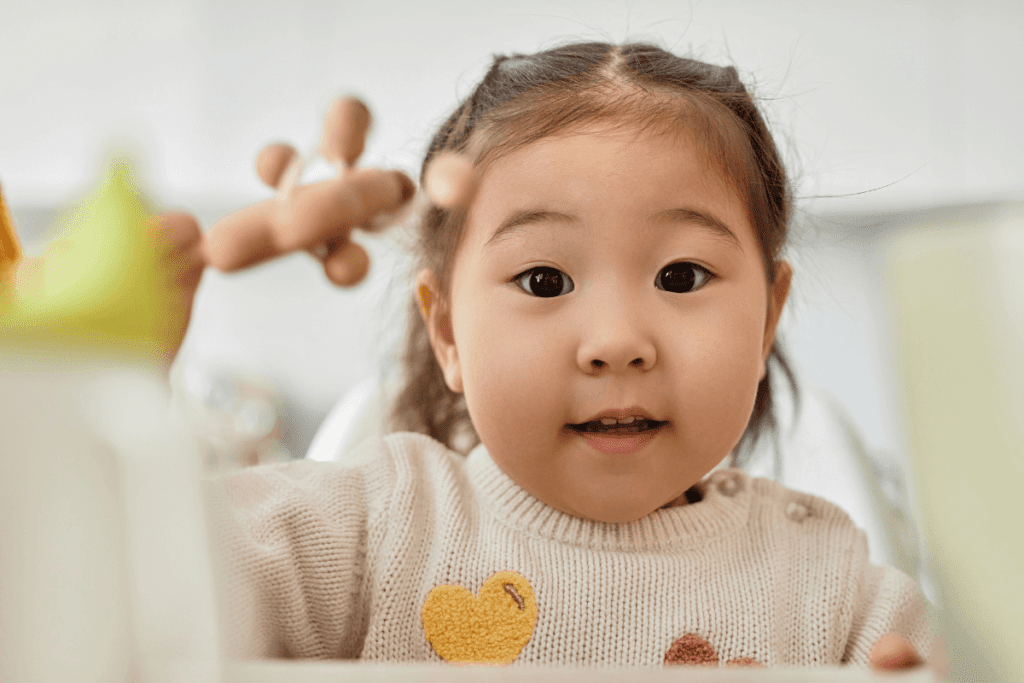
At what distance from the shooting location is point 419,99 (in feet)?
1.60

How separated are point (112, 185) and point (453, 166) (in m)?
0.13

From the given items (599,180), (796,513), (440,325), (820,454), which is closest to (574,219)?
(599,180)

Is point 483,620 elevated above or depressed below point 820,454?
above

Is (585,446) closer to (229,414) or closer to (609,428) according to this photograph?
(609,428)

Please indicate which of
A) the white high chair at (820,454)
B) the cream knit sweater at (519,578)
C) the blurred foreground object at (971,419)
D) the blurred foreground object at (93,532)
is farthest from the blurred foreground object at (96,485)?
the white high chair at (820,454)

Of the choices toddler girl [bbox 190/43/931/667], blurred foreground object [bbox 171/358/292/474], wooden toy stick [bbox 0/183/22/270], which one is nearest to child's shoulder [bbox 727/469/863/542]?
toddler girl [bbox 190/43/931/667]

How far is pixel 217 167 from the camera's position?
0.50m

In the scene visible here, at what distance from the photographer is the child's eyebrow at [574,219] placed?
1.04 ft

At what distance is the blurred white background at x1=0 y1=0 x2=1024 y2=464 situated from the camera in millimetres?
451

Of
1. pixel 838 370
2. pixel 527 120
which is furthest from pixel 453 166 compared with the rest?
pixel 838 370

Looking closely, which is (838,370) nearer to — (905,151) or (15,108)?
(905,151)

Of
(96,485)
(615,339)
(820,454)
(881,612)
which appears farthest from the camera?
(820,454)

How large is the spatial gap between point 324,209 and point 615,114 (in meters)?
0.15

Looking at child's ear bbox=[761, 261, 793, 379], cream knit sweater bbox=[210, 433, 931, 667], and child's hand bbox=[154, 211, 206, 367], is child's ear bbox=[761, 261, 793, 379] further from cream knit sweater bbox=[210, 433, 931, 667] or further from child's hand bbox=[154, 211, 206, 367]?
child's hand bbox=[154, 211, 206, 367]
